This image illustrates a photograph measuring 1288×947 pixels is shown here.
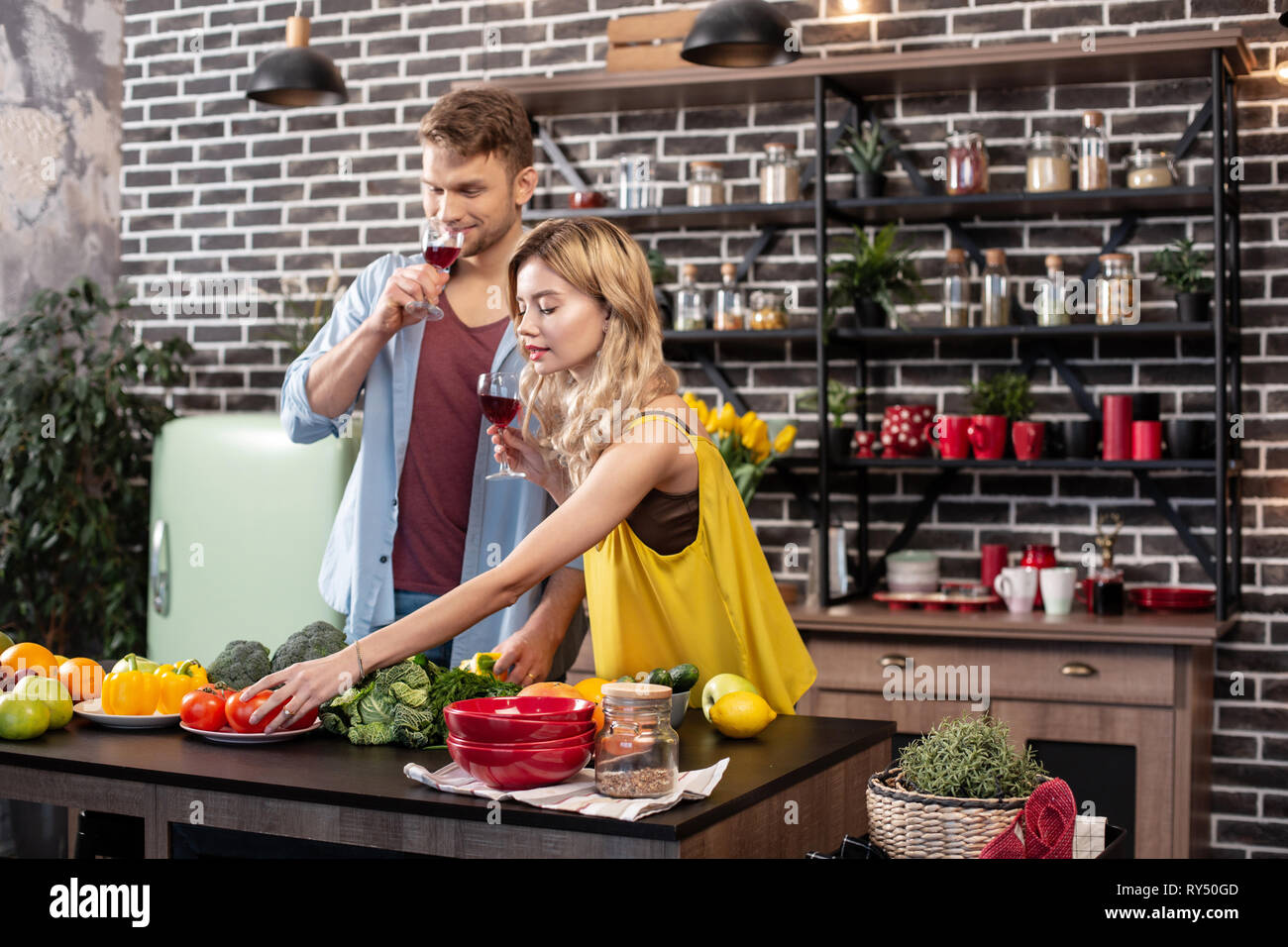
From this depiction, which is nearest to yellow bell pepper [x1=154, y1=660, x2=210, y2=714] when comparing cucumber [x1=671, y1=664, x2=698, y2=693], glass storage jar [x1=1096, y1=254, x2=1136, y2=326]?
cucumber [x1=671, y1=664, x2=698, y2=693]

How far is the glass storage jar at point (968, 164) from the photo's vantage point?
3.99 metres

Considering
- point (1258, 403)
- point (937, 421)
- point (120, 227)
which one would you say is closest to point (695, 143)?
point (937, 421)

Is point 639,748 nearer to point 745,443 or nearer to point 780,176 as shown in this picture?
point 745,443

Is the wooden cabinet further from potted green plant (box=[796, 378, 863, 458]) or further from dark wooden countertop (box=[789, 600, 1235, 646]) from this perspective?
potted green plant (box=[796, 378, 863, 458])

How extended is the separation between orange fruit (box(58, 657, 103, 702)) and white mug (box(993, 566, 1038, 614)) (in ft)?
8.19

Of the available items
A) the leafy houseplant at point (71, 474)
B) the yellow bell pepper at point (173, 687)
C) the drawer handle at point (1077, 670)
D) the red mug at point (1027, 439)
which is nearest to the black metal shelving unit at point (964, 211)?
the red mug at point (1027, 439)

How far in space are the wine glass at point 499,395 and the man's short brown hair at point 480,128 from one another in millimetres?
520

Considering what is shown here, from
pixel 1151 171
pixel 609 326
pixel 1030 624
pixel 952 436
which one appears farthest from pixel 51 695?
pixel 1151 171

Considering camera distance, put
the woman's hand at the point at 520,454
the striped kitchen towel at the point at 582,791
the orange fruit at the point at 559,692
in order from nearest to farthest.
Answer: the striped kitchen towel at the point at 582,791
the orange fruit at the point at 559,692
the woman's hand at the point at 520,454

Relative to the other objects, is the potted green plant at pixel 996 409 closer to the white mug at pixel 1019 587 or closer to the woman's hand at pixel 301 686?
the white mug at pixel 1019 587

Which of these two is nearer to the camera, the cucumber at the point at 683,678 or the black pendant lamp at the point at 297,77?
the cucumber at the point at 683,678

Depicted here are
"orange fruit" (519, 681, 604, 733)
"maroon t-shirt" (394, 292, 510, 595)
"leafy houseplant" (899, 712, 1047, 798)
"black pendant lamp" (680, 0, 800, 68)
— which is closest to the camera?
"leafy houseplant" (899, 712, 1047, 798)

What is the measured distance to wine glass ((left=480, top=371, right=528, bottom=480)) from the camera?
2156 mm
